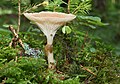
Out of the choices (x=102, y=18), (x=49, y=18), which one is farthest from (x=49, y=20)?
(x=102, y=18)

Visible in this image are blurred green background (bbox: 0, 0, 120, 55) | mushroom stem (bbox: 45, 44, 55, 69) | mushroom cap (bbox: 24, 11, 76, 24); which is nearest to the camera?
mushroom cap (bbox: 24, 11, 76, 24)

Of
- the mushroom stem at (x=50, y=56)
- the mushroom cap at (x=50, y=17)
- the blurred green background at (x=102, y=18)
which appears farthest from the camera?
the blurred green background at (x=102, y=18)

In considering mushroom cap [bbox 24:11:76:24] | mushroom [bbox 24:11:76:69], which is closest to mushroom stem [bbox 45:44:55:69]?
mushroom [bbox 24:11:76:69]

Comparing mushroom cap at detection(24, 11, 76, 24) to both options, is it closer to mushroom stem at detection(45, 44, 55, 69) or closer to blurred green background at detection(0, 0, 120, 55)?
mushroom stem at detection(45, 44, 55, 69)

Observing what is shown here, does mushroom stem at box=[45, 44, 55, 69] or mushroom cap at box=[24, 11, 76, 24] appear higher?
mushroom cap at box=[24, 11, 76, 24]

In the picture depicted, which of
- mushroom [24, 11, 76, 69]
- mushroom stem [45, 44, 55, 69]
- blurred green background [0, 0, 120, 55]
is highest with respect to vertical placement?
mushroom [24, 11, 76, 69]

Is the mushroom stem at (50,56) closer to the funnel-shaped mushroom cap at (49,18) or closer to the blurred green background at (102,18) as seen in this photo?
the funnel-shaped mushroom cap at (49,18)

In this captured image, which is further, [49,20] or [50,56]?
[50,56]

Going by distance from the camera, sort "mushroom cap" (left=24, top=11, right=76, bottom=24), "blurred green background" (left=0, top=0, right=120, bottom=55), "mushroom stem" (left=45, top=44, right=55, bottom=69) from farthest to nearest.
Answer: "blurred green background" (left=0, top=0, right=120, bottom=55) → "mushroom stem" (left=45, top=44, right=55, bottom=69) → "mushroom cap" (left=24, top=11, right=76, bottom=24)

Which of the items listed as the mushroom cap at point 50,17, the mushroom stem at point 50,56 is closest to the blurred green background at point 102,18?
the mushroom stem at point 50,56

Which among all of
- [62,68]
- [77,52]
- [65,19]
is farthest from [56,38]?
[65,19]

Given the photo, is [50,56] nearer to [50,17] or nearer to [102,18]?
[50,17]
